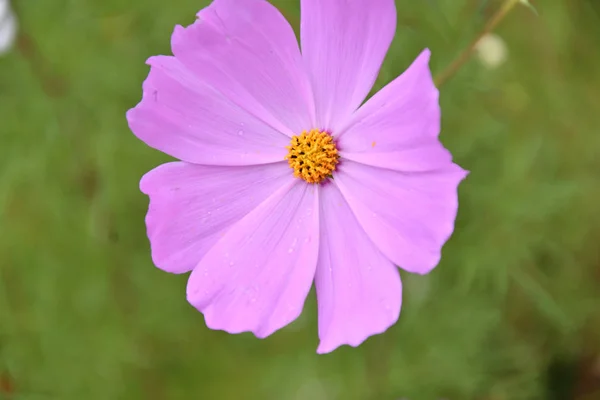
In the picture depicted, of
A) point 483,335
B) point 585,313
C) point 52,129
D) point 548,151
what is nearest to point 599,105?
point 548,151

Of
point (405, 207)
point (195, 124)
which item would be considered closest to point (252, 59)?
point (195, 124)

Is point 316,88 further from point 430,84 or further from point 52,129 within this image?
point 52,129

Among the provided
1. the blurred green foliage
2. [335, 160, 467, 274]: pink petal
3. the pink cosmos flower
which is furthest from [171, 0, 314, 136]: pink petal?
the blurred green foliage

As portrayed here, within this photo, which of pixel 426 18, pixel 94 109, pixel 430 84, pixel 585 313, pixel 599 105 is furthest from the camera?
pixel 599 105

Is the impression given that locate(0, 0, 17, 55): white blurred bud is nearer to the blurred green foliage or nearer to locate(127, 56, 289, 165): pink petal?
the blurred green foliage

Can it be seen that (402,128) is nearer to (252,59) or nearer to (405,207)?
(405,207)

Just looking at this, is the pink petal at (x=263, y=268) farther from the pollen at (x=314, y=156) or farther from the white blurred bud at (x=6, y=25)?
the white blurred bud at (x=6, y=25)
